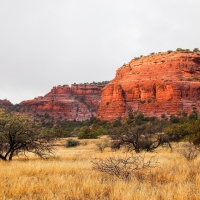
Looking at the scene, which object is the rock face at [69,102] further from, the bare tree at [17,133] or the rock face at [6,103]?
the bare tree at [17,133]

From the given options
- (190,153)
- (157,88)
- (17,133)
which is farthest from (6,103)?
(190,153)

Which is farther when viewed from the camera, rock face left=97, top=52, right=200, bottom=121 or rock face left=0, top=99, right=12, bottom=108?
rock face left=0, top=99, right=12, bottom=108

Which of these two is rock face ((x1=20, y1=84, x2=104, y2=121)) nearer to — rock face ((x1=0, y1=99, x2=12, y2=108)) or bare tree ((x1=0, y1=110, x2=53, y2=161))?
rock face ((x1=0, y1=99, x2=12, y2=108))

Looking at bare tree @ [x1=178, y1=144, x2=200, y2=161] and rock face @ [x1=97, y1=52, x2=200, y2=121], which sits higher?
rock face @ [x1=97, y1=52, x2=200, y2=121]

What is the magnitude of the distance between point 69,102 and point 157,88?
257ft

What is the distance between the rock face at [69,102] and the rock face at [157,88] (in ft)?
177

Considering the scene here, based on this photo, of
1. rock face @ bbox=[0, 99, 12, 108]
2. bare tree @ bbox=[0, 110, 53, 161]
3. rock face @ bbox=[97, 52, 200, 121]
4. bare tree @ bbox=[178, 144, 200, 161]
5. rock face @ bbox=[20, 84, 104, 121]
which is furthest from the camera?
rock face @ bbox=[20, 84, 104, 121]

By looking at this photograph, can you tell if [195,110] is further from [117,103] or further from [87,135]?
[87,135]

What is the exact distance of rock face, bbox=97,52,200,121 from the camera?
71.4 meters

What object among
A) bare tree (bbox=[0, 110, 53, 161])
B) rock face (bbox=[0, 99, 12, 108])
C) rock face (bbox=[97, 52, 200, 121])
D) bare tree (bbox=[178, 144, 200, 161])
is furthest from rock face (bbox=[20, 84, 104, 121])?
bare tree (bbox=[178, 144, 200, 161])

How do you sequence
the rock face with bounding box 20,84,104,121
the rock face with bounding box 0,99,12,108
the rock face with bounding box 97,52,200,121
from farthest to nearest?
the rock face with bounding box 20,84,104,121 < the rock face with bounding box 0,99,12,108 < the rock face with bounding box 97,52,200,121

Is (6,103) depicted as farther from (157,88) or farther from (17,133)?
(17,133)

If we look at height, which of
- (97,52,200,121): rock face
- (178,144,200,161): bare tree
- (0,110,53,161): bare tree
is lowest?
(178,144,200,161): bare tree

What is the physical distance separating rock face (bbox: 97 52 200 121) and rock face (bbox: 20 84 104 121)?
2126 inches
